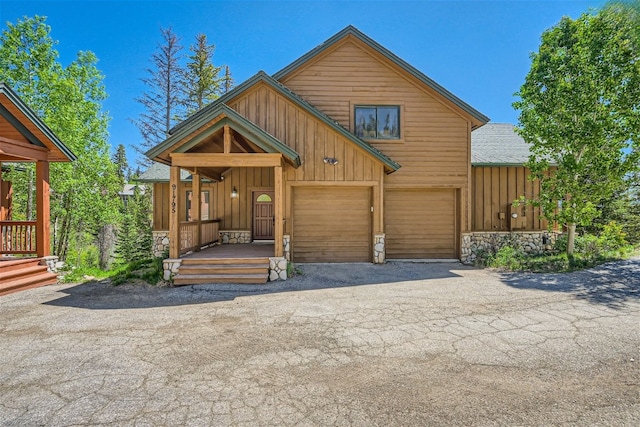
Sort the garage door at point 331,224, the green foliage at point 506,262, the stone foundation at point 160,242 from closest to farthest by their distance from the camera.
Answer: the green foliage at point 506,262 → the garage door at point 331,224 → the stone foundation at point 160,242

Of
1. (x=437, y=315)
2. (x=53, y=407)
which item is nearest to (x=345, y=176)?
(x=437, y=315)

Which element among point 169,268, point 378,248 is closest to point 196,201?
point 169,268

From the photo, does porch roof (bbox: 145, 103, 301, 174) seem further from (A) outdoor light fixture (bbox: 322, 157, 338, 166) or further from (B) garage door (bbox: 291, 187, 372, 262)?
(B) garage door (bbox: 291, 187, 372, 262)

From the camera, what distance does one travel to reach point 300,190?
380 inches

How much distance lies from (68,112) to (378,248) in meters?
15.6

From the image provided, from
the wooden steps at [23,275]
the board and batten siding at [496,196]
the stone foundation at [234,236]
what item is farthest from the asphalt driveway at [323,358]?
the stone foundation at [234,236]

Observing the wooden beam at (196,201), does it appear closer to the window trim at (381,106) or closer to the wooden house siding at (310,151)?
the wooden house siding at (310,151)

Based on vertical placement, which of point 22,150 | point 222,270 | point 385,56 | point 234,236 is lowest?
point 222,270

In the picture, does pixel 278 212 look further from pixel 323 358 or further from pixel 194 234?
pixel 323 358

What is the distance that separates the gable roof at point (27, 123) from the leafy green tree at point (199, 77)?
15.6 meters

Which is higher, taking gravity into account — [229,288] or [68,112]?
[68,112]

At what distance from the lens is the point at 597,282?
700 centimetres

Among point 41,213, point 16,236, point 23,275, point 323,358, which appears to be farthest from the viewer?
point 16,236

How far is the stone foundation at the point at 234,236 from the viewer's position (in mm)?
11906
